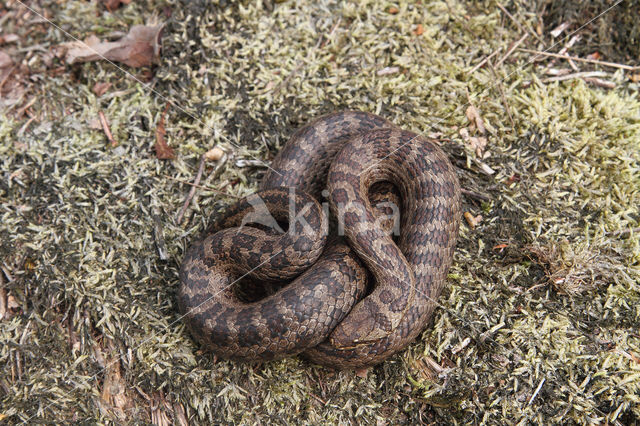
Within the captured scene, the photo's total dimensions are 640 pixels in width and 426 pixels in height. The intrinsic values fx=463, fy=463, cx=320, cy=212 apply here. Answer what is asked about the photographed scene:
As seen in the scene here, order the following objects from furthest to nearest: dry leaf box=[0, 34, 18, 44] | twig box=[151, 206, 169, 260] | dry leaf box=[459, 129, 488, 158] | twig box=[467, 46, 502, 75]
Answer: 1. dry leaf box=[0, 34, 18, 44]
2. twig box=[467, 46, 502, 75]
3. dry leaf box=[459, 129, 488, 158]
4. twig box=[151, 206, 169, 260]

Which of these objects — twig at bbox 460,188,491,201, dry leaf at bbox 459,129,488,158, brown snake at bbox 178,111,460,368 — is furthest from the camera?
dry leaf at bbox 459,129,488,158

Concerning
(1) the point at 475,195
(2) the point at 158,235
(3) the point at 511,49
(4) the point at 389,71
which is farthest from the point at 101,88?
(3) the point at 511,49

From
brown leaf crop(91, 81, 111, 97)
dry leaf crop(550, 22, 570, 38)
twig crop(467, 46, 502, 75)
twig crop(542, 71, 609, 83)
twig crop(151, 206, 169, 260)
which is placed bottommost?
twig crop(151, 206, 169, 260)

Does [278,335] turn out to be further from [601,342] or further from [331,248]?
[601,342]

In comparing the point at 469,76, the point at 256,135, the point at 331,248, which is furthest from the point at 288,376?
the point at 469,76

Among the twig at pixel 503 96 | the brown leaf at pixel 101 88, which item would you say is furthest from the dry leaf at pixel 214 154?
the twig at pixel 503 96

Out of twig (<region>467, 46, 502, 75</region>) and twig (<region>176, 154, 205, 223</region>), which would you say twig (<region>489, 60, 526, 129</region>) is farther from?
twig (<region>176, 154, 205, 223</region>)

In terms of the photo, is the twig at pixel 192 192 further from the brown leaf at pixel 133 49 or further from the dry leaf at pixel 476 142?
the dry leaf at pixel 476 142

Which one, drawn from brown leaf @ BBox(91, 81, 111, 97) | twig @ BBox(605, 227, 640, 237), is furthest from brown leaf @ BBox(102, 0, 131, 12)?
twig @ BBox(605, 227, 640, 237)
